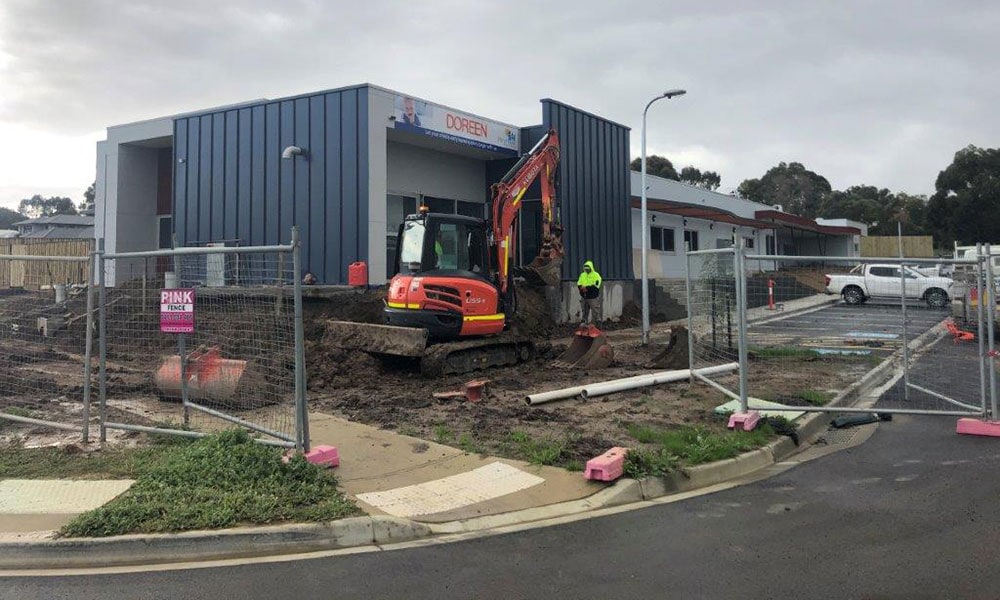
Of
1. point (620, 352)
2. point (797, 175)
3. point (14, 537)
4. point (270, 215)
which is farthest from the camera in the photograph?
point (797, 175)

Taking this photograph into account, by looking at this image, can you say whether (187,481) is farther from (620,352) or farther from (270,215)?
(270,215)

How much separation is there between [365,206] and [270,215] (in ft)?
11.4

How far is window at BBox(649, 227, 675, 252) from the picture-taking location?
102 ft

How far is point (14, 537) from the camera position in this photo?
488 centimetres

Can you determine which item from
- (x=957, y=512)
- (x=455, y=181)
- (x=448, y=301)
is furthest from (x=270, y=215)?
(x=957, y=512)

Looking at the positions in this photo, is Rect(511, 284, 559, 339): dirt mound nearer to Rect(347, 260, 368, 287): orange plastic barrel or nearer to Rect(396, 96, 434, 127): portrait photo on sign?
Rect(347, 260, 368, 287): orange plastic barrel

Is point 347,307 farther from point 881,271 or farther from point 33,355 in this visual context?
point 881,271

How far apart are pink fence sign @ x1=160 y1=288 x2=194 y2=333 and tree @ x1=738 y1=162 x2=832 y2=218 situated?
3468 inches

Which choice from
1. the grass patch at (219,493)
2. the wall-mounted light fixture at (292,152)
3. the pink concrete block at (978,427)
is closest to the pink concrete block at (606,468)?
the grass patch at (219,493)

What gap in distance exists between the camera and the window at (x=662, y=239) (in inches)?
1225

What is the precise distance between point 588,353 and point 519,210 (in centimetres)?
333

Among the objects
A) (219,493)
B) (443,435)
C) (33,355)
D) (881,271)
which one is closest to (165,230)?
(33,355)

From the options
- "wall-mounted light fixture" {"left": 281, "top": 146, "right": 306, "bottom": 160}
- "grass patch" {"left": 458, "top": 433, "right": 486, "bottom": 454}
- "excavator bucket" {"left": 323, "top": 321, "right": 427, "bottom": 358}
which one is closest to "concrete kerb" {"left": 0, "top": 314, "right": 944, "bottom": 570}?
"grass patch" {"left": 458, "top": 433, "right": 486, "bottom": 454}

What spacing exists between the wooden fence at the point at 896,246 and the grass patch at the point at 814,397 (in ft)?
155
